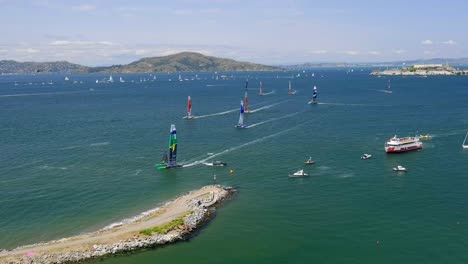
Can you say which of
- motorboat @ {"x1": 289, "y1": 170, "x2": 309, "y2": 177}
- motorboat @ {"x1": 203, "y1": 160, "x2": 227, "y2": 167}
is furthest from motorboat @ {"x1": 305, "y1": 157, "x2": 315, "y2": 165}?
motorboat @ {"x1": 203, "y1": 160, "x2": 227, "y2": 167}

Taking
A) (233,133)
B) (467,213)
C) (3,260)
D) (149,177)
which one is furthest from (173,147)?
(467,213)

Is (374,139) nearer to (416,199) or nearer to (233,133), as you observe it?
(233,133)

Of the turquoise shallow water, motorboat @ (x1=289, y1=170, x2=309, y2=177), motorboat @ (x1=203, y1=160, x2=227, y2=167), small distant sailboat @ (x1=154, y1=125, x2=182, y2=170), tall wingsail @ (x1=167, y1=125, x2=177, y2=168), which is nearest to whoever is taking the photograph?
the turquoise shallow water

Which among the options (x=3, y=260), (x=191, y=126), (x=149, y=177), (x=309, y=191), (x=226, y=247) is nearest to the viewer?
(x=3, y=260)

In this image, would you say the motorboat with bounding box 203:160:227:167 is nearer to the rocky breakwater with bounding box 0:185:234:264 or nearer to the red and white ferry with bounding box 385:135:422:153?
the rocky breakwater with bounding box 0:185:234:264

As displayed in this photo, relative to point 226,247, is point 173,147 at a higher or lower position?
higher

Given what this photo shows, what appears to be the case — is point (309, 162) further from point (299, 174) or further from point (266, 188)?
point (266, 188)

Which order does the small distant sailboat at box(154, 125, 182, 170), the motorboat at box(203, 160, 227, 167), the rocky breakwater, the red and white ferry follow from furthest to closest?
the red and white ferry → the motorboat at box(203, 160, 227, 167) → the small distant sailboat at box(154, 125, 182, 170) → the rocky breakwater
